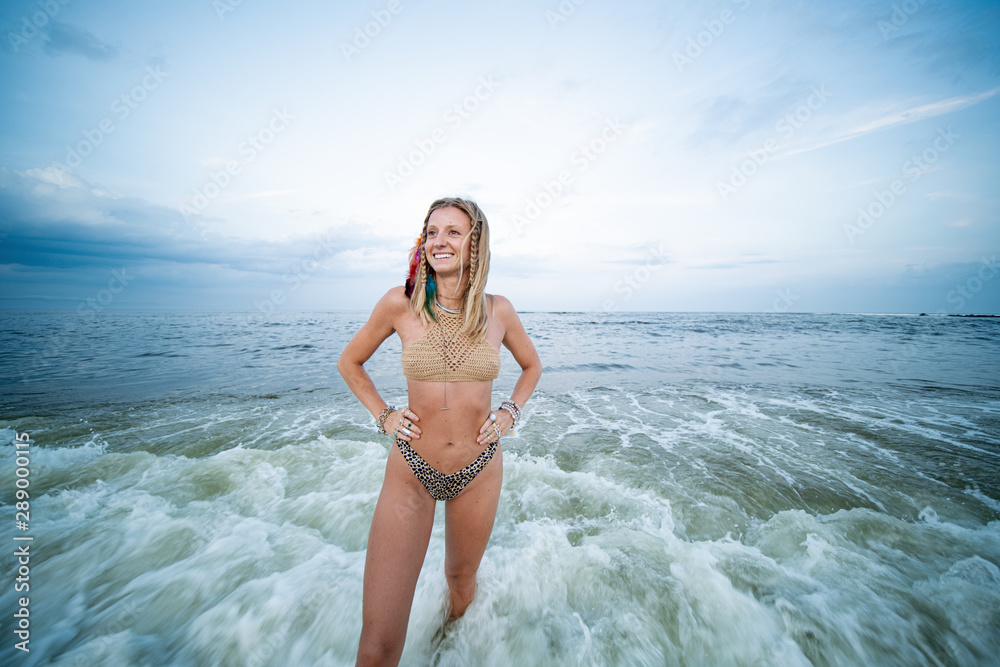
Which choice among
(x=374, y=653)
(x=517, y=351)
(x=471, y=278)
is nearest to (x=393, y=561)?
(x=374, y=653)

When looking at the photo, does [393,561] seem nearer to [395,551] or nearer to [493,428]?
[395,551]

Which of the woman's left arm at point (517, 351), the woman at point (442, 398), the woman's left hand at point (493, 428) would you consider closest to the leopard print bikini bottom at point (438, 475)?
the woman at point (442, 398)

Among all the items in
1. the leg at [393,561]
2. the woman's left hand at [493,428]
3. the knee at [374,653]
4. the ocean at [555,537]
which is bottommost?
the ocean at [555,537]

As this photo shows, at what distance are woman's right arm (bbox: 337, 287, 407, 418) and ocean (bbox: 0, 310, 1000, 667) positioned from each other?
205 centimetres

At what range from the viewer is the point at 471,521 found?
280 centimetres

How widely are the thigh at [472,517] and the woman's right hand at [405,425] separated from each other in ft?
1.88

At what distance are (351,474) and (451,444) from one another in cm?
396

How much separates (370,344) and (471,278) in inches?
37.4

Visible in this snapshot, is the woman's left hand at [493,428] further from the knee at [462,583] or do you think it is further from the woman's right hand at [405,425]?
the knee at [462,583]

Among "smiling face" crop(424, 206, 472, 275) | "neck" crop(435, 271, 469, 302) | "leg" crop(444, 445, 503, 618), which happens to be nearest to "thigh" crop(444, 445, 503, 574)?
"leg" crop(444, 445, 503, 618)

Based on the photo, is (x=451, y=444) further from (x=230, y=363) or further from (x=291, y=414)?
(x=230, y=363)

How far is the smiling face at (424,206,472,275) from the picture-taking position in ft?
8.98

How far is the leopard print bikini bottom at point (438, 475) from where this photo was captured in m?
2.67

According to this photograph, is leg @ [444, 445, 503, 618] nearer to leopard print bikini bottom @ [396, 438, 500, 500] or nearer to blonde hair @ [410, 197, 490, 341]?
leopard print bikini bottom @ [396, 438, 500, 500]
